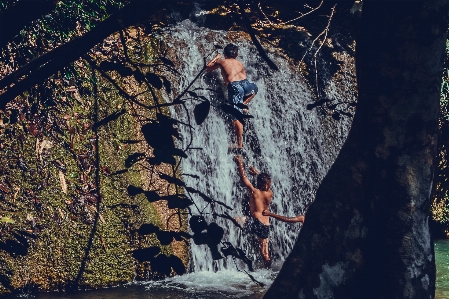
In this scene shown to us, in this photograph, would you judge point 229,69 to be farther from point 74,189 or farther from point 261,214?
→ point 74,189

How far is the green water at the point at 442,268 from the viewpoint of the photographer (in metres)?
6.68

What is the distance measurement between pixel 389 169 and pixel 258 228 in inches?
168

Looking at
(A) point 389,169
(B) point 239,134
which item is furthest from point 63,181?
(A) point 389,169

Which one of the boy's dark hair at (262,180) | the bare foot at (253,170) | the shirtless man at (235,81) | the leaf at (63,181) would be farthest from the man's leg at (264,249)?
the leaf at (63,181)

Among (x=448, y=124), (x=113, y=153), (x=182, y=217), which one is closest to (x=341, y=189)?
(x=182, y=217)

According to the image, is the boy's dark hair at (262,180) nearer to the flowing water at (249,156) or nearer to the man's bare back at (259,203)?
the man's bare back at (259,203)

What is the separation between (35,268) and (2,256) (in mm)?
368

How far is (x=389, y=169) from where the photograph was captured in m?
3.81

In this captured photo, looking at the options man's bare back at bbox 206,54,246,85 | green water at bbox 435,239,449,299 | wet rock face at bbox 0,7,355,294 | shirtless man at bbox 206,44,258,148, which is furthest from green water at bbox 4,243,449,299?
man's bare back at bbox 206,54,246,85

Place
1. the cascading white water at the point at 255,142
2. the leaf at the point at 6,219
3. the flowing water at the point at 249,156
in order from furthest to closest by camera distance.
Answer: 1. the cascading white water at the point at 255,142
2. the flowing water at the point at 249,156
3. the leaf at the point at 6,219

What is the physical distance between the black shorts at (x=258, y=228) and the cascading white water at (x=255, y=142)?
13 centimetres

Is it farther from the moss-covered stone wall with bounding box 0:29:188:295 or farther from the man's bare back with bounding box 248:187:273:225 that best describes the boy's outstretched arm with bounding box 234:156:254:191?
the moss-covered stone wall with bounding box 0:29:188:295

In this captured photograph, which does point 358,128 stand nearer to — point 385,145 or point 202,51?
point 385,145

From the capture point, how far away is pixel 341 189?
3982 mm
